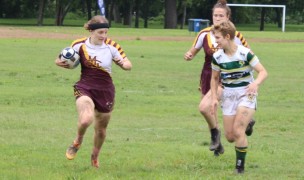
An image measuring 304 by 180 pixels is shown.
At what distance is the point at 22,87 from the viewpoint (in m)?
20.4

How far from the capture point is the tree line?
80.4 metres

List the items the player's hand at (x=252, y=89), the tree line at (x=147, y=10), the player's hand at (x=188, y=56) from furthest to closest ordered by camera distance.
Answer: the tree line at (x=147, y=10) → the player's hand at (x=188, y=56) → the player's hand at (x=252, y=89)

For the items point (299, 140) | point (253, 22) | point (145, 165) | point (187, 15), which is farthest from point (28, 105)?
point (253, 22)

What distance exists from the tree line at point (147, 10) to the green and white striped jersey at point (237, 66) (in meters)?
66.0

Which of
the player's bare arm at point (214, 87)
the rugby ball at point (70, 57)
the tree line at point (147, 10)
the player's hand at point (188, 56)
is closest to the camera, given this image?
the rugby ball at point (70, 57)

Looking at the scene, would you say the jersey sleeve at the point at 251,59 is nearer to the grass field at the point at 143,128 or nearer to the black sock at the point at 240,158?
the black sock at the point at 240,158

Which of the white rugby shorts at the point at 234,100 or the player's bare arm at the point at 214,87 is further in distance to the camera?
the player's bare arm at the point at 214,87

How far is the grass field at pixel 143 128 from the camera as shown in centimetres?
912

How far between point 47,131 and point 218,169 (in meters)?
4.29

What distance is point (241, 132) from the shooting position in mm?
8945

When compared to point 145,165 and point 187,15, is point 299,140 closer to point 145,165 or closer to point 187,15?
point 145,165

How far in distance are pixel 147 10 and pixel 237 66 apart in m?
82.2

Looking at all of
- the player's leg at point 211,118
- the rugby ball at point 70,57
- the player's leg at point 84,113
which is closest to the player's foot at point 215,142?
the player's leg at point 211,118

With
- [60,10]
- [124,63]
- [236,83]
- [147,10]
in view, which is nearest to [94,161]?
[124,63]
